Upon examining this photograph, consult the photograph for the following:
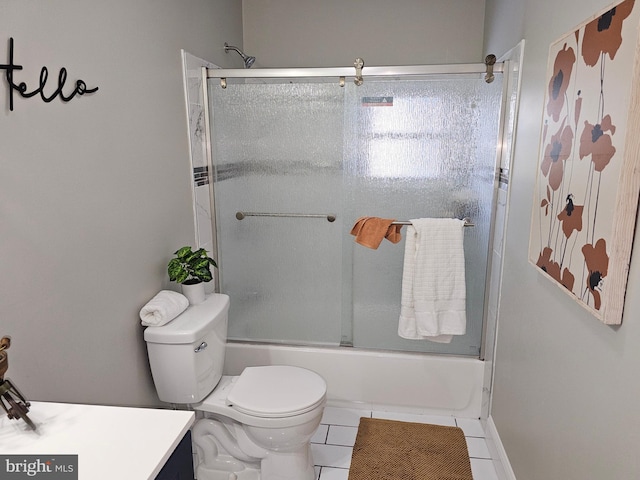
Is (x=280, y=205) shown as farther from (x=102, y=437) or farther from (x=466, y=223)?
(x=102, y=437)

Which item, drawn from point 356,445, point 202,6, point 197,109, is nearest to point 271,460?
point 356,445

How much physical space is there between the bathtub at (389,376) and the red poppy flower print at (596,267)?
4.66 ft

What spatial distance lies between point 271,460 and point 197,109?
167 centimetres

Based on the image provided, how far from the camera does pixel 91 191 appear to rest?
1.58 metres

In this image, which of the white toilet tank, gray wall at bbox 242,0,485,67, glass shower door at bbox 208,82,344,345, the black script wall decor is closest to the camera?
the black script wall decor

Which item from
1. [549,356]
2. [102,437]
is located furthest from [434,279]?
[102,437]

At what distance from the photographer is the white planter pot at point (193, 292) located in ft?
6.86

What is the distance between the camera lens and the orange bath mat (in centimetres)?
212

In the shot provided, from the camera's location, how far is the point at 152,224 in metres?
1.96

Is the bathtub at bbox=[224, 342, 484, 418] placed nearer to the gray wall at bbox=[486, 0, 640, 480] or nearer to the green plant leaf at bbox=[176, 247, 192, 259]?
the gray wall at bbox=[486, 0, 640, 480]

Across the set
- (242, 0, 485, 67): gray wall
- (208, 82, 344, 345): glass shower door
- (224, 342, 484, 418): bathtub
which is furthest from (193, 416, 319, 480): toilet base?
(242, 0, 485, 67): gray wall

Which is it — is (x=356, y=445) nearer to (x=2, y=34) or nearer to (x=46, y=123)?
(x=46, y=123)

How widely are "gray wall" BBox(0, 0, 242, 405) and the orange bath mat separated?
3.33ft

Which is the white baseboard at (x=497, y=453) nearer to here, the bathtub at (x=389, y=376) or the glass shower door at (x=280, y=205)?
the bathtub at (x=389, y=376)
